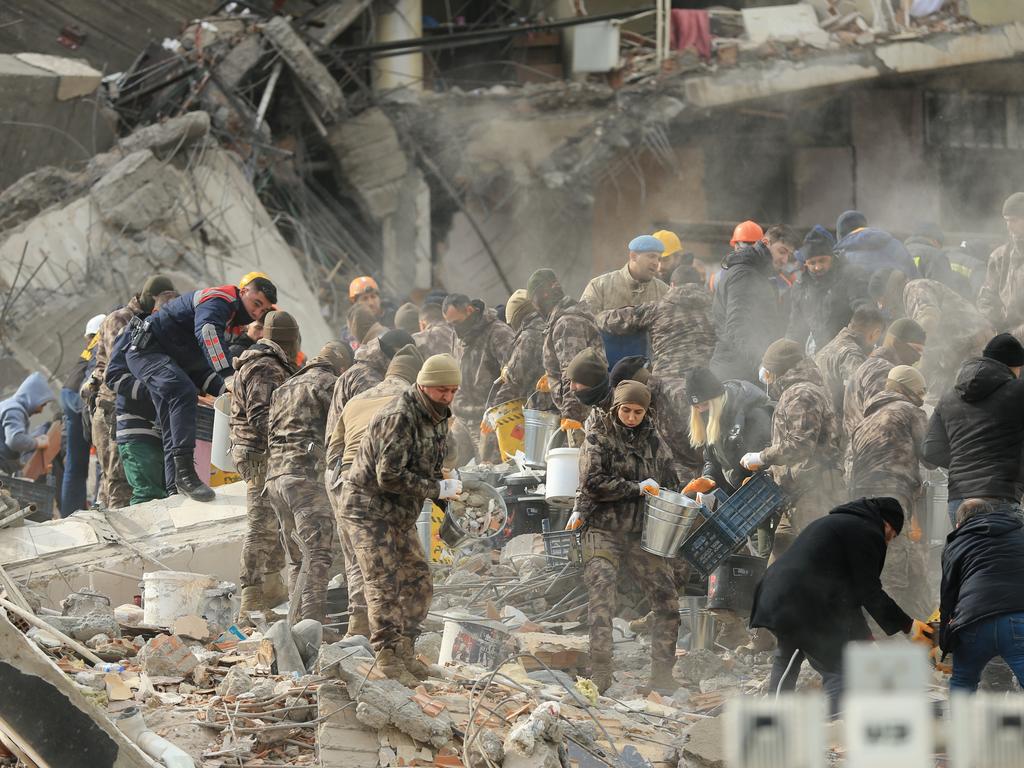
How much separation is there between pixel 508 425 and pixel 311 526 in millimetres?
2832

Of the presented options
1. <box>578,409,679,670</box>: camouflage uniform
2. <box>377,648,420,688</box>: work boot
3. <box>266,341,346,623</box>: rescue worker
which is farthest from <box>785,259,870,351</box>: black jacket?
<box>377,648,420,688</box>: work boot

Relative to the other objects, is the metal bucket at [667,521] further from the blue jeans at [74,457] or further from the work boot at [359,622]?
the blue jeans at [74,457]

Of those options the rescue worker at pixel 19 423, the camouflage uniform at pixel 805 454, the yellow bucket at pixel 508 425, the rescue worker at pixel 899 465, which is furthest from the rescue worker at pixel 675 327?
the rescue worker at pixel 19 423

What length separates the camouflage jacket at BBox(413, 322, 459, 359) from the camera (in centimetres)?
1311

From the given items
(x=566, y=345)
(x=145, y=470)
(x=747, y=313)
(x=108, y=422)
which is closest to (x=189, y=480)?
(x=145, y=470)

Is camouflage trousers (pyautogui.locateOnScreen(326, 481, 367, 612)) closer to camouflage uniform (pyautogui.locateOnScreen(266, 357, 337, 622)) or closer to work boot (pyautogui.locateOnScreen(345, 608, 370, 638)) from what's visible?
work boot (pyautogui.locateOnScreen(345, 608, 370, 638))

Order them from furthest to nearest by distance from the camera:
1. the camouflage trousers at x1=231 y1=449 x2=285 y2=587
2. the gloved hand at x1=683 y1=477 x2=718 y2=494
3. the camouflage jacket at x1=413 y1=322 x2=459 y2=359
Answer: the camouflage jacket at x1=413 y1=322 x2=459 y2=359 → the camouflage trousers at x1=231 y1=449 x2=285 y2=587 → the gloved hand at x1=683 y1=477 x2=718 y2=494

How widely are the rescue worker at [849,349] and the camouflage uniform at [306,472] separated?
3.25 m

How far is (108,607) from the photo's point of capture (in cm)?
1034

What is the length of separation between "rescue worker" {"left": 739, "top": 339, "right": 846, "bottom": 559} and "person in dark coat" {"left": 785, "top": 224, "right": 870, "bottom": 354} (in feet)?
7.04

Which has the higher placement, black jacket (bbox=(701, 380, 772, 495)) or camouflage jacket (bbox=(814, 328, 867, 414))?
camouflage jacket (bbox=(814, 328, 867, 414))

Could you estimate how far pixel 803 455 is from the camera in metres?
9.41

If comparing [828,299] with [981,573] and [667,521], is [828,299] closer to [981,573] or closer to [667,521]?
[667,521]

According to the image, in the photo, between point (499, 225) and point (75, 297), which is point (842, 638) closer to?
point (75, 297)
